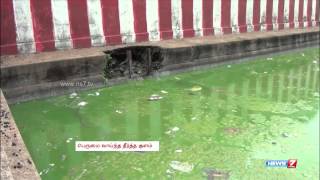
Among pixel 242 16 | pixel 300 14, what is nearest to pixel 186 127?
pixel 242 16

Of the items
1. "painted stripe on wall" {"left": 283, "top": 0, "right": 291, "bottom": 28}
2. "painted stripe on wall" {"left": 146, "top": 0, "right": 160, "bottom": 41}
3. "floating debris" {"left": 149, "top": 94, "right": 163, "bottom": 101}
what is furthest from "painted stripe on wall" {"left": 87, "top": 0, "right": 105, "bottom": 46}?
"painted stripe on wall" {"left": 283, "top": 0, "right": 291, "bottom": 28}

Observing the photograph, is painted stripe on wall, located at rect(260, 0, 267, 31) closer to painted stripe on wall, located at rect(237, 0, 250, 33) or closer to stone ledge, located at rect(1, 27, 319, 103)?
painted stripe on wall, located at rect(237, 0, 250, 33)

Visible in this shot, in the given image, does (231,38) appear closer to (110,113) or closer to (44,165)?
(110,113)

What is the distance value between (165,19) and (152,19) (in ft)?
0.95

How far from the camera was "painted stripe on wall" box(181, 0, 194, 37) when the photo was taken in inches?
309

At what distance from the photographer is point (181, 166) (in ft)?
12.2

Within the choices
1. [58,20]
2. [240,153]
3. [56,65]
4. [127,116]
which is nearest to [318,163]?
[240,153]

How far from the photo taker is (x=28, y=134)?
4.44 m

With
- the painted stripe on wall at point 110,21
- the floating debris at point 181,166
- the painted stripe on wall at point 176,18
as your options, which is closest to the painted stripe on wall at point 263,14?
the painted stripe on wall at point 176,18

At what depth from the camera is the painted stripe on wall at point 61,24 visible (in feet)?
20.5

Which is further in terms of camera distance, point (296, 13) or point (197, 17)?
point (296, 13)

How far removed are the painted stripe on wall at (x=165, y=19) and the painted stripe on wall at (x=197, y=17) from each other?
60cm
